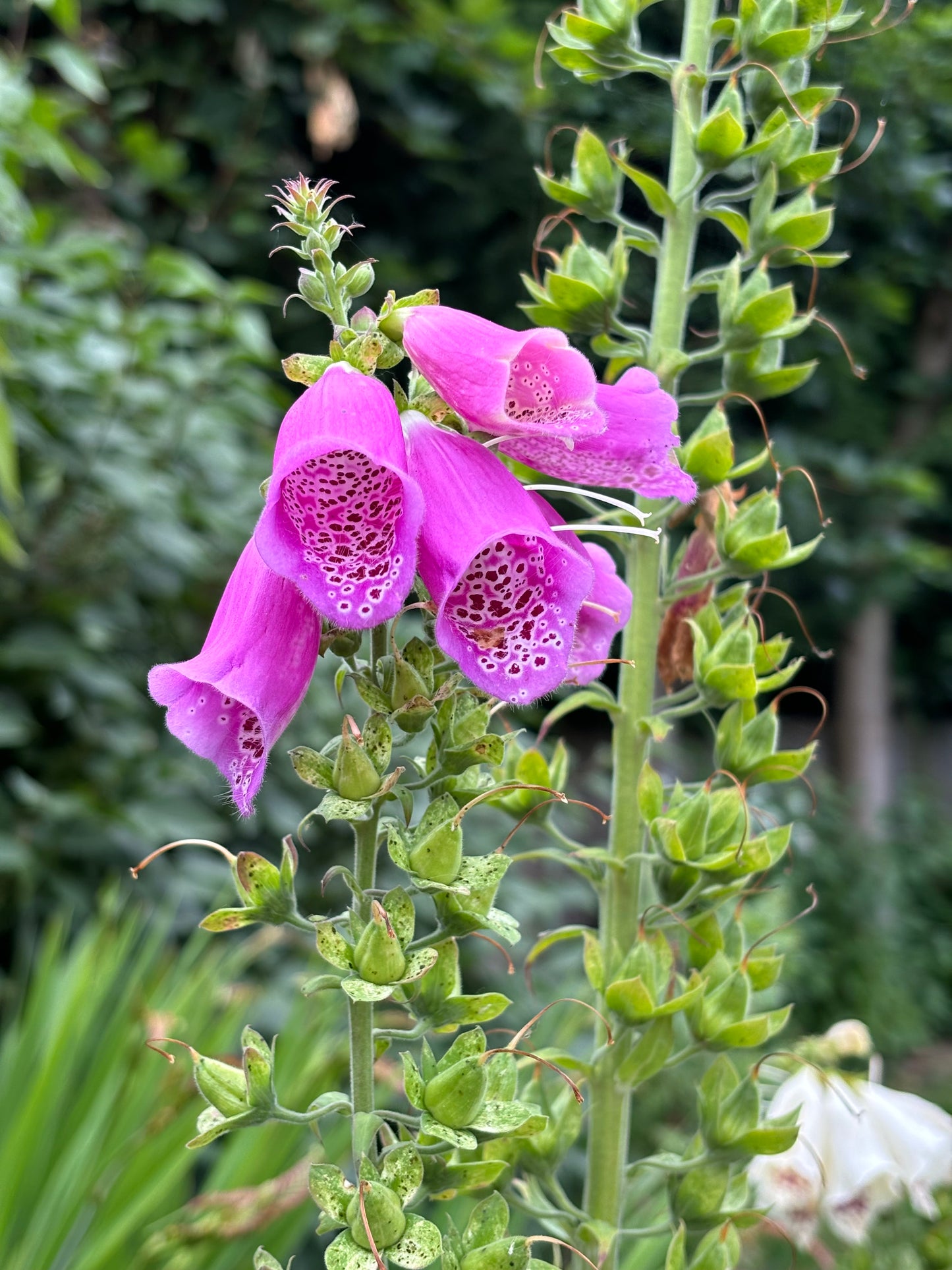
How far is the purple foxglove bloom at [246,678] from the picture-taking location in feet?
1.03

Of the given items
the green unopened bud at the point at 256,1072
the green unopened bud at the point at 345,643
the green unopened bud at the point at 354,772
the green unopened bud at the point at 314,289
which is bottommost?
the green unopened bud at the point at 256,1072

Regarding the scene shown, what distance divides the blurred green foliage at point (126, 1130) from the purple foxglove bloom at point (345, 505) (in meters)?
0.40

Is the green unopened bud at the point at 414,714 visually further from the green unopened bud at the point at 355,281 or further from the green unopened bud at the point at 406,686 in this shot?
the green unopened bud at the point at 355,281

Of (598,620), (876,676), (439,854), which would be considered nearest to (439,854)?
(439,854)

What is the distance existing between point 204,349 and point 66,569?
548 millimetres

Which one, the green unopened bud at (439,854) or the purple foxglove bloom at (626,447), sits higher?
the purple foxglove bloom at (626,447)

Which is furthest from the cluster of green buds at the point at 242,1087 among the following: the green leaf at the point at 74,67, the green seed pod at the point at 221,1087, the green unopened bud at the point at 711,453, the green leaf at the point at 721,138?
the green leaf at the point at 74,67

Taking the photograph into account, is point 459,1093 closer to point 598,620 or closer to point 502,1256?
point 502,1256

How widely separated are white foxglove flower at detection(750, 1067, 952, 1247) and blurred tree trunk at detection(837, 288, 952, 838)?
233 cm

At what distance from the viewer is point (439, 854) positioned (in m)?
0.30

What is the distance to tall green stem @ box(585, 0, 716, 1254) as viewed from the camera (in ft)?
1.41

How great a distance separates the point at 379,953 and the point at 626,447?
17 cm

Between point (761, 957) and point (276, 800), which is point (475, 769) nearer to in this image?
point (761, 957)

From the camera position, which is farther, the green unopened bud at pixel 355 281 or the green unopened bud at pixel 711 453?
the green unopened bud at pixel 711 453
